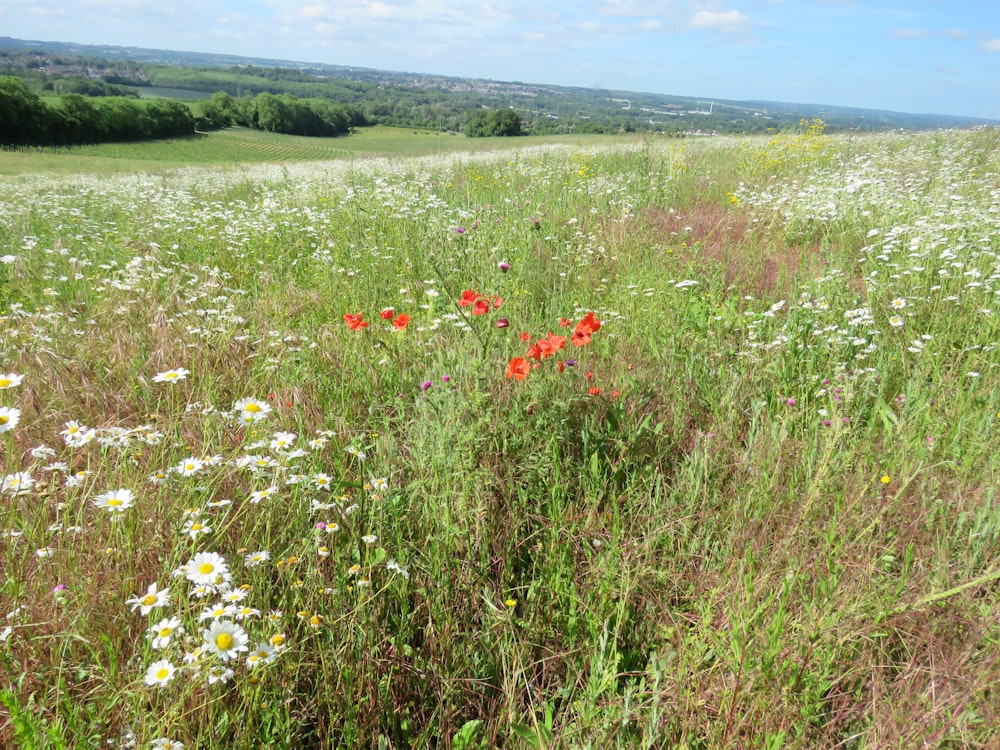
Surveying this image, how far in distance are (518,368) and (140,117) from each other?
7019 centimetres

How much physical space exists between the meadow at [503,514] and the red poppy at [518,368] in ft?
0.04

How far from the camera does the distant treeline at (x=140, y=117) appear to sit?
48594mm

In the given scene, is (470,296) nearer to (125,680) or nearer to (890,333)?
(125,680)

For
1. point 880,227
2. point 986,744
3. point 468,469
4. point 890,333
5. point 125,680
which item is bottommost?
point 125,680

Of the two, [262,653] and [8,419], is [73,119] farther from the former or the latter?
[262,653]

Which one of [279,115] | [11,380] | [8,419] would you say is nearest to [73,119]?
[279,115]

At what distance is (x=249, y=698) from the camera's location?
1.26 meters

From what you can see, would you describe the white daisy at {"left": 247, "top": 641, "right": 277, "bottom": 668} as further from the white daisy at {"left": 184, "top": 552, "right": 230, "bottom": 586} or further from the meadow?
the white daisy at {"left": 184, "top": 552, "right": 230, "bottom": 586}

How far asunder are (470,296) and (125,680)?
1735 millimetres

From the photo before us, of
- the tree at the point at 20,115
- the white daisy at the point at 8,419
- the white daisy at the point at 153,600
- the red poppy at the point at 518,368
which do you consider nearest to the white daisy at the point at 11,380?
the white daisy at the point at 8,419

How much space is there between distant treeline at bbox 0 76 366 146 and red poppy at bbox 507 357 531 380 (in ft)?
161

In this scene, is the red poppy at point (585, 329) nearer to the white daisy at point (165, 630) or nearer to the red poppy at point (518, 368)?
the red poppy at point (518, 368)

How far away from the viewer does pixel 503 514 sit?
6.54 ft

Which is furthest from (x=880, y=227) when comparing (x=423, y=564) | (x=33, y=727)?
(x=33, y=727)
